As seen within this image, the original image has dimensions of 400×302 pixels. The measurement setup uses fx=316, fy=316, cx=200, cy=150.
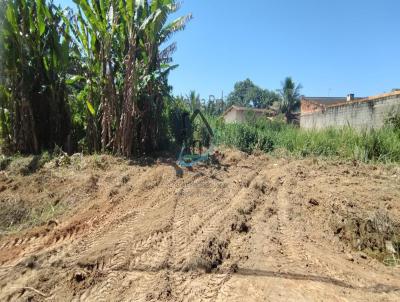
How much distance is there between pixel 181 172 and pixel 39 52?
4.80 meters

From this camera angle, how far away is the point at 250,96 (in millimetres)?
64812

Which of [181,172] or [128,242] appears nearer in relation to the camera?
[128,242]

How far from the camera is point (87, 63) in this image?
24.3ft

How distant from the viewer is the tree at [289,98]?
35500 millimetres

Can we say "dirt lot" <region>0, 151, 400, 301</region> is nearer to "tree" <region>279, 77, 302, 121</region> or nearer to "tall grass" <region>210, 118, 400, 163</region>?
"tall grass" <region>210, 118, 400, 163</region>

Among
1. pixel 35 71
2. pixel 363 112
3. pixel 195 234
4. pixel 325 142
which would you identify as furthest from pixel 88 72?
pixel 363 112

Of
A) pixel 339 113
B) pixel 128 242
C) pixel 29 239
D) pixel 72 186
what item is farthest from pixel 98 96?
pixel 339 113

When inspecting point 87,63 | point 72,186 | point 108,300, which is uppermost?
point 87,63

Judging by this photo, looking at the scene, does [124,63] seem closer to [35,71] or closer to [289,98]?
[35,71]

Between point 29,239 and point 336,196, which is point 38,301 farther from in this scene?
point 336,196

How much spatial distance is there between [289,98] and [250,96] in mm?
29754

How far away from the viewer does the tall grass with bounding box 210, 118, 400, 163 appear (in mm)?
7897

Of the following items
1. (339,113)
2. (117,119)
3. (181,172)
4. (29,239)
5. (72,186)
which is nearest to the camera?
(29,239)

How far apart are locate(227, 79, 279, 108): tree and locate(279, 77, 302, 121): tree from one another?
1756 cm
